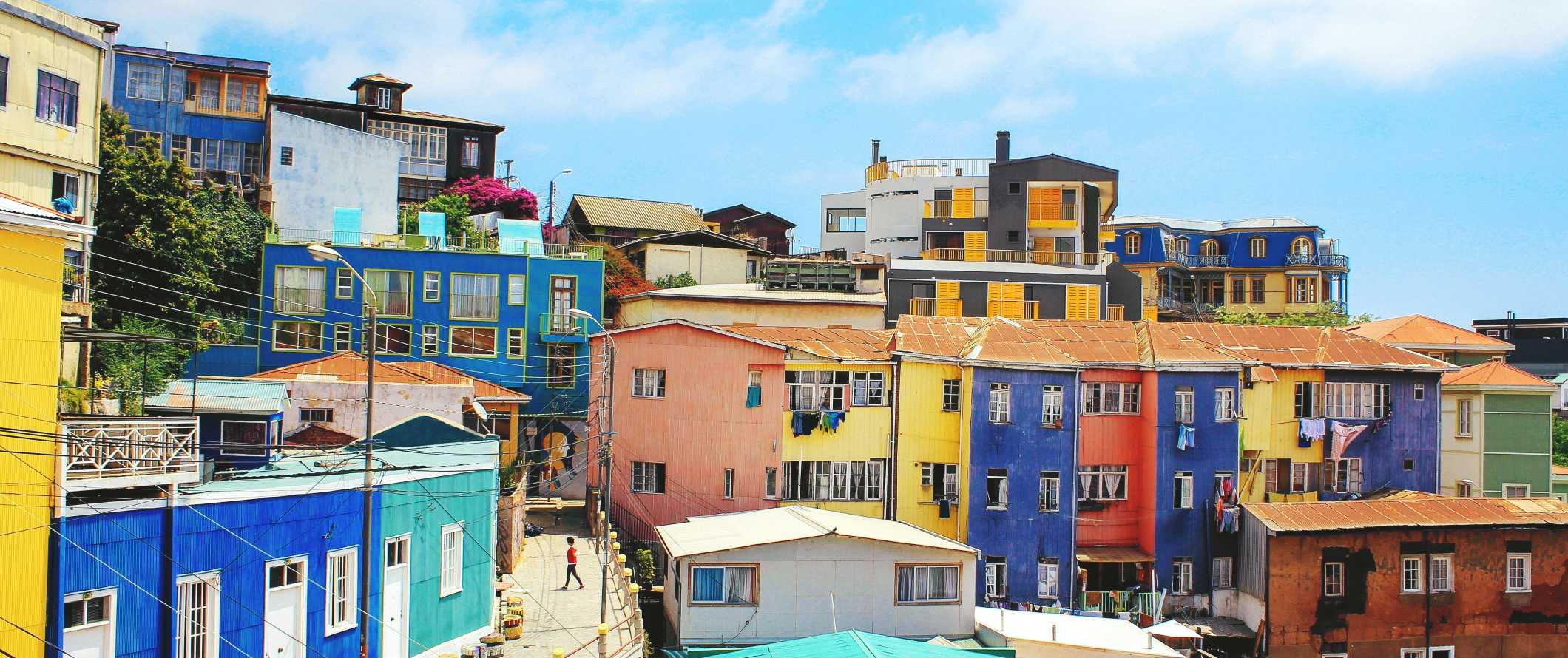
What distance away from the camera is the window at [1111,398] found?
41.0 meters

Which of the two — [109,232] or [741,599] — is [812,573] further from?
[109,232]

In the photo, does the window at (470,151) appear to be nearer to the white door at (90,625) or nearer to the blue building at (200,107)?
the blue building at (200,107)

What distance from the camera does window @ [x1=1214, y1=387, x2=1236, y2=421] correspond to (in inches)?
1601

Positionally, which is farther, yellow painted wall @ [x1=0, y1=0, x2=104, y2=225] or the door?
yellow painted wall @ [x1=0, y1=0, x2=104, y2=225]

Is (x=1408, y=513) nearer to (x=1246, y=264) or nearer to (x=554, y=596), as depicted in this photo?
(x=554, y=596)

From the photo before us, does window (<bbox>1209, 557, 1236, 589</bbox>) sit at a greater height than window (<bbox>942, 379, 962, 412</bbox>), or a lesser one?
lesser

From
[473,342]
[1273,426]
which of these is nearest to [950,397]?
[1273,426]

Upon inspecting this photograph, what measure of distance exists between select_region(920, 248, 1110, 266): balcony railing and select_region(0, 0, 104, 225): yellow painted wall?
35573 mm

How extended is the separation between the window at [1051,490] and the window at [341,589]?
22024mm

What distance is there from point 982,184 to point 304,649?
4655 cm

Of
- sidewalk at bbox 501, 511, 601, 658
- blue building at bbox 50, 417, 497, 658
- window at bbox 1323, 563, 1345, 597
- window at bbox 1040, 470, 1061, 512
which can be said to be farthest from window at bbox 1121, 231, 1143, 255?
blue building at bbox 50, 417, 497, 658

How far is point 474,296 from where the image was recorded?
160 feet

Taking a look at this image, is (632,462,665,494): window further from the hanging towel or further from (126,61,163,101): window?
(126,61,163,101): window

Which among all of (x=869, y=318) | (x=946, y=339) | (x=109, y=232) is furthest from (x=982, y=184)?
(x=109, y=232)
